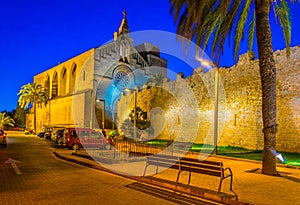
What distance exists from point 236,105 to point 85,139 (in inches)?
460

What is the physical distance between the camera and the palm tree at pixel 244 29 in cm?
997

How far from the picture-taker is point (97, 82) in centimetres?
4312

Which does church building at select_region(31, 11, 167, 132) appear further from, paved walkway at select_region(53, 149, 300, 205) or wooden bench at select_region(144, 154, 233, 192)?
wooden bench at select_region(144, 154, 233, 192)

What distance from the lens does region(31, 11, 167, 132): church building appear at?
139 ft

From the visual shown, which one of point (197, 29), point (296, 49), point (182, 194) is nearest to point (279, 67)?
point (296, 49)

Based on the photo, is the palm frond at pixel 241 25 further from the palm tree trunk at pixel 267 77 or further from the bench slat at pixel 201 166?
the bench slat at pixel 201 166

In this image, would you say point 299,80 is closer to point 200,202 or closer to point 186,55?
point 186,55

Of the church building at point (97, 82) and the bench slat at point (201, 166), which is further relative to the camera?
the church building at point (97, 82)

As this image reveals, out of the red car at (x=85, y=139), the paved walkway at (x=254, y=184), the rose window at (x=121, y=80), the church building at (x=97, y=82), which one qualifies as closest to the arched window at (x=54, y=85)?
the church building at (x=97, y=82)

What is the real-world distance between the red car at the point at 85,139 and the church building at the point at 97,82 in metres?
17.3

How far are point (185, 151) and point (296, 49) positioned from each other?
9429 millimetres

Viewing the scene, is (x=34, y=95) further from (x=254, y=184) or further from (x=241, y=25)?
(x=254, y=184)

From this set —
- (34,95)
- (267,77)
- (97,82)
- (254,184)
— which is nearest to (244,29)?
(267,77)

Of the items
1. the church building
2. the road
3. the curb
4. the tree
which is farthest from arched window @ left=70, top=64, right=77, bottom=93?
the curb
